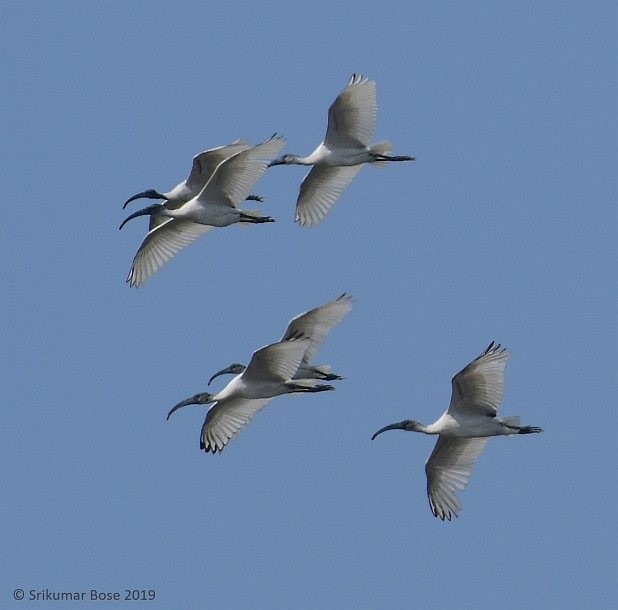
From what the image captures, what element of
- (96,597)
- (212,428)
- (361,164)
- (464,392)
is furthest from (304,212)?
(96,597)

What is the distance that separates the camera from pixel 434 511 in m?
25.4

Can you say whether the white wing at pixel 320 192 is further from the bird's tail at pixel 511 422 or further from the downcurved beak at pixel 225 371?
the bird's tail at pixel 511 422

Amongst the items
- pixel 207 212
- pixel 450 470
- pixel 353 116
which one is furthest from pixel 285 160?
pixel 450 470

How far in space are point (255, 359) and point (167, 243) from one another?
4.62m

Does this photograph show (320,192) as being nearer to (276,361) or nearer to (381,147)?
(381,147)

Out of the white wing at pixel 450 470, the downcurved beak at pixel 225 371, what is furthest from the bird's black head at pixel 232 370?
the white wing at pixel 450 470

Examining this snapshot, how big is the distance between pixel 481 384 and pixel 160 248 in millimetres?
6790

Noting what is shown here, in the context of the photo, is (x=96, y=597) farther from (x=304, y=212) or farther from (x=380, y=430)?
(x=304, y=212)

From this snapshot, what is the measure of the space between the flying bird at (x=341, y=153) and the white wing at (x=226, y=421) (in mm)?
3295

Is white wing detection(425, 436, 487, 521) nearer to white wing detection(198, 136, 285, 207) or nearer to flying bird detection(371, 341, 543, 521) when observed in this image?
flying bird detection(371, 341, 543, 521)

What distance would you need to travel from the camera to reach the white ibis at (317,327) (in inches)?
1061

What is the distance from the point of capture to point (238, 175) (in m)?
26.2

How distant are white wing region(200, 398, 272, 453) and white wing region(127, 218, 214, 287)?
288 centimetres

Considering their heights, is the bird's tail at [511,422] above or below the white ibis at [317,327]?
below
